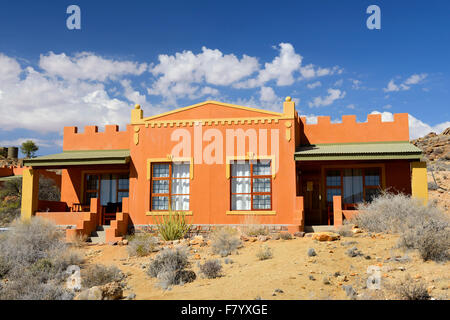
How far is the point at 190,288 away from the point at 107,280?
2310mm

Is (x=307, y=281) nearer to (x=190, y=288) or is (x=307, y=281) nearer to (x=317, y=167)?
(x=190, y=288)

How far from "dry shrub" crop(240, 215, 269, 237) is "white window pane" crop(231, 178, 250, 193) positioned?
109 cm

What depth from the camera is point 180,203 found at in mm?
16375

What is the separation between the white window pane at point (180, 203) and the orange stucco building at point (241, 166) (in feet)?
0.13

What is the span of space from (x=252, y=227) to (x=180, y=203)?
10.5 ft

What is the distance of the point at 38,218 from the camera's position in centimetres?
1548

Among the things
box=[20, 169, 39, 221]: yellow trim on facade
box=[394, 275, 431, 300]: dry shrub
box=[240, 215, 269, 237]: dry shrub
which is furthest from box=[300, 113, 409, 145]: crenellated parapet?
box=[20, 169, 39, 221]: yellow trim on facade

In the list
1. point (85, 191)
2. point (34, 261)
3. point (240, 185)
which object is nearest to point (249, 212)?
point (240, 185)

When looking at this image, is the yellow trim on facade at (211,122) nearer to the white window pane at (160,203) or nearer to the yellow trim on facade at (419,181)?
the white window pane at (160,203)

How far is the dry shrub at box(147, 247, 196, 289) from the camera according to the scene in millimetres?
9719

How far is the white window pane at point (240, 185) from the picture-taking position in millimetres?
15977

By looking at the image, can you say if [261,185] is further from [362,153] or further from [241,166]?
[362,153]

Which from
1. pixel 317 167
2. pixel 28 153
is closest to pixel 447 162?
pixel 317 167
